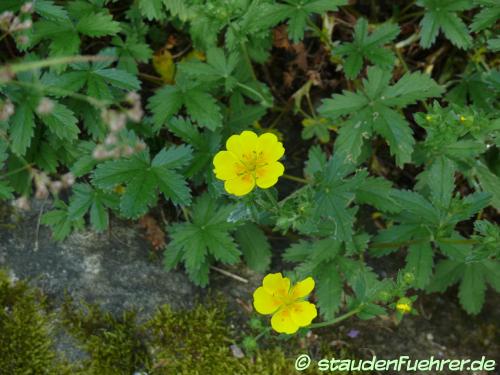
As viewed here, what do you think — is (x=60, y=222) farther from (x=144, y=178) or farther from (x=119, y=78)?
(x=119, y=78)

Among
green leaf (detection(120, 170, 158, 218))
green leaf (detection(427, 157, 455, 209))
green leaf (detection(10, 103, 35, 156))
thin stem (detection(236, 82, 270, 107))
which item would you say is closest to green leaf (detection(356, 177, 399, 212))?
green leaf (detection(427, 157, 455, 209))

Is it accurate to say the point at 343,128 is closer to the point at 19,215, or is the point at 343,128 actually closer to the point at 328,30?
the point at 328,30

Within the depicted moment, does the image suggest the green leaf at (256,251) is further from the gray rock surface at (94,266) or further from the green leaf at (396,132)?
the green leaf at (396,132)

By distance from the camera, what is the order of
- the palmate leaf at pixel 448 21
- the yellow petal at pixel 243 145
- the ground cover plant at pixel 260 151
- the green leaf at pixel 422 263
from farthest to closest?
the palmate leaf at pixel 448 21
the green leaf at pixel 422 263
the ground cover plant at pixel 260 151
the yellow petal at pixel 243 145

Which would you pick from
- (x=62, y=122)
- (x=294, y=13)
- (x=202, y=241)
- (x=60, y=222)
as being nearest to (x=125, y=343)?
(x=202, y=241)

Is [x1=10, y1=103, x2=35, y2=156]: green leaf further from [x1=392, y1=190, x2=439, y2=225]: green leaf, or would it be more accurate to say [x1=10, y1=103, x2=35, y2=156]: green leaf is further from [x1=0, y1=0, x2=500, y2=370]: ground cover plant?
[x1=392, y1=190, x2=439, y2=225]: green leaf

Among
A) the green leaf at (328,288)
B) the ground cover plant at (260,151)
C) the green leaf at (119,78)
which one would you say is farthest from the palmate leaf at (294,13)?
the green leaf at (328,288)
